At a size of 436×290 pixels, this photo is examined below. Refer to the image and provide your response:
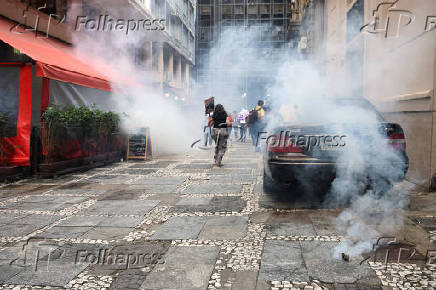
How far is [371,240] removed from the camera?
11.5ft

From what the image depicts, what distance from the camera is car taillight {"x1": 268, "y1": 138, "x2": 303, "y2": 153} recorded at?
4910 mm

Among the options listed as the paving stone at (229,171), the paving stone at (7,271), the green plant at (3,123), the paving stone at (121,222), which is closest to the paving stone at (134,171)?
the paving stone at (229,171)

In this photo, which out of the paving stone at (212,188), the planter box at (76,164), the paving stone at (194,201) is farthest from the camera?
the planter box at (76,164)

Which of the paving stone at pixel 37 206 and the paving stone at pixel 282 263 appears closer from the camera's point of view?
the paving stone at pixel 282 263

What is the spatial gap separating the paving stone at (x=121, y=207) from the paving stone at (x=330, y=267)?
2.29m

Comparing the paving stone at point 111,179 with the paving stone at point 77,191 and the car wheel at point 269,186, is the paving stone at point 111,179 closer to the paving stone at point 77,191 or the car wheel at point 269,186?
the paving stone at point 77,191

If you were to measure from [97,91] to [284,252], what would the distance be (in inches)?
381

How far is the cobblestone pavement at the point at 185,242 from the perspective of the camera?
2.78 m

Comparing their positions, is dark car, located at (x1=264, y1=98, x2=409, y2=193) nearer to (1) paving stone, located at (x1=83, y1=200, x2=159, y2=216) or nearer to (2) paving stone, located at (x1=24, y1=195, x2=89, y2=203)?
(1) paving stone, located at (x1=83, y1=200, x2=159, y2=216)

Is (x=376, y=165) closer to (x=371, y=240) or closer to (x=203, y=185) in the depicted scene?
(x=371, y=240)

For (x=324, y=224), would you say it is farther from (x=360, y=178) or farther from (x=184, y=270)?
(x=184, y=270)

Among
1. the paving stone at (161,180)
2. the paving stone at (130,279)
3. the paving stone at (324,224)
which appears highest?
the paving stone at (161,180)

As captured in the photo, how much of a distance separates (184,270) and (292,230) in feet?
4.63

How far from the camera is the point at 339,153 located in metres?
4.76
